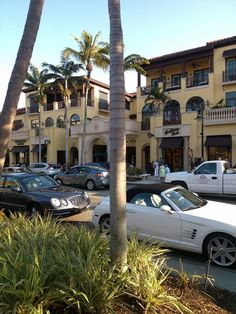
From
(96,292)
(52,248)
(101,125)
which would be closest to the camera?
(96,292)

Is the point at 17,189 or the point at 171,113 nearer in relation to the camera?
the point at 17,189

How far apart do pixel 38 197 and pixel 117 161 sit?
6.57 m

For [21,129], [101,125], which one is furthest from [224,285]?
[21,129]

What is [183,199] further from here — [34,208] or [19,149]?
[19,149]

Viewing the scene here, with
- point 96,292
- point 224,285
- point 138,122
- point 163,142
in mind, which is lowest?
point 224,285

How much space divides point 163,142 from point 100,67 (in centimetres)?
891

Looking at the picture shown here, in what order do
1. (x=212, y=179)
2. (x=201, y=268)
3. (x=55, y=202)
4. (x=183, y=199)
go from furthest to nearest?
(x=212, y=179) → (x=55, y=202) → (x=183, y=199) → (x=201, y=268)

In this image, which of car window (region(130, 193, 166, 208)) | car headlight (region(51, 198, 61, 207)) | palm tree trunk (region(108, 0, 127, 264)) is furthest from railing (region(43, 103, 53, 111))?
palm tree trunk (region(108, 0, 127, 264))

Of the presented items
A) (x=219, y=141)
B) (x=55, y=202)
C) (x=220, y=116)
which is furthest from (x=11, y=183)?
(x=220, y=116)

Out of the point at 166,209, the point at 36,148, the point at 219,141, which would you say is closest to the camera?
the point at 166,209

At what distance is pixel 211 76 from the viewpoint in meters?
31.9

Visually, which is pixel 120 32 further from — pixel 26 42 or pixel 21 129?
pixel 21 129

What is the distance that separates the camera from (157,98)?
109 feet

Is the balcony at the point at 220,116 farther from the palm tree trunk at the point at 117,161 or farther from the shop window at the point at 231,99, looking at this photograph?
the palm tree trunk at the point at 117,161
